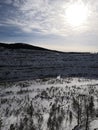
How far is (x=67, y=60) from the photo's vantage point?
50781 millimetres

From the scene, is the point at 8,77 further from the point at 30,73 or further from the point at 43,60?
the point at 43,60

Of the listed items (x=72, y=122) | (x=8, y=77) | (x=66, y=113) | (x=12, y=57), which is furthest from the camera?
(x=12, y=57)

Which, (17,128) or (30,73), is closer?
(17,128)

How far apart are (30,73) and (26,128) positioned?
28.9 meters

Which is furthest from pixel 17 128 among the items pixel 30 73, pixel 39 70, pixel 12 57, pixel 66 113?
pixel 12 57

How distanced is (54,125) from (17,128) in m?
1.39

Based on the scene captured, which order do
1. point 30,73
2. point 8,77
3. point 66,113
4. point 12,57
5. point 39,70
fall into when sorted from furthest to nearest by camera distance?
point 12,57 → point 39,70 → point 30,73 → point 8,77 → point 66,113

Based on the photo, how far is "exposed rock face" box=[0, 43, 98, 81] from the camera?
1353 inches

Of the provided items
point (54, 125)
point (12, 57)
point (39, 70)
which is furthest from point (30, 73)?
point (54, 125)

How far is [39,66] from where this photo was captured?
41875 millimetres

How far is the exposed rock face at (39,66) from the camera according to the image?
113ft

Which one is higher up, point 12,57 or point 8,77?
point 12,57

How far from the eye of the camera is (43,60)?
47.1 m

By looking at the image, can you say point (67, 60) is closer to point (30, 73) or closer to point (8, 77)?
point (30, 73)
